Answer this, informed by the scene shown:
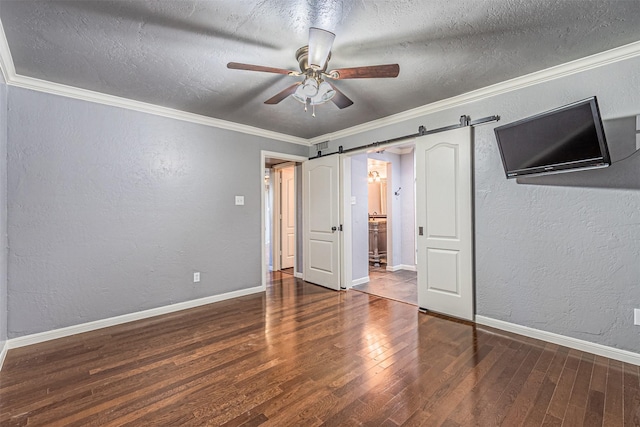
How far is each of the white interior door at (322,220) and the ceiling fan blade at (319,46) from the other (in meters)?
2.48

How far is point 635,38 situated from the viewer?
2.20 m

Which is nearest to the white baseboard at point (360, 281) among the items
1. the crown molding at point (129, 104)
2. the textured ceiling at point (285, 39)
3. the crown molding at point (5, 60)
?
the crown molding at point (129, 104)

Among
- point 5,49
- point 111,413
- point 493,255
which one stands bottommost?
point 111,413

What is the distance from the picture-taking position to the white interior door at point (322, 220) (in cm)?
460

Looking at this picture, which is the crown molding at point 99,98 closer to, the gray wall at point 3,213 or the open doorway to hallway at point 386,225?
the gray wall at point 3,213

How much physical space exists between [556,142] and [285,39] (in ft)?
7.27

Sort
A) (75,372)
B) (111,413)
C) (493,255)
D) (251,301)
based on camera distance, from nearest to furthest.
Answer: (111,413)
(75,372)
(493,255)
(251,301)

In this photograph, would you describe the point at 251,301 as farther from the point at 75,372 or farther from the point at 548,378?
the point at 548,378


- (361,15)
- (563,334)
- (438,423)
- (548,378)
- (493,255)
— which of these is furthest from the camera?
(493,255)

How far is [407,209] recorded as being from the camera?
6.20 meters

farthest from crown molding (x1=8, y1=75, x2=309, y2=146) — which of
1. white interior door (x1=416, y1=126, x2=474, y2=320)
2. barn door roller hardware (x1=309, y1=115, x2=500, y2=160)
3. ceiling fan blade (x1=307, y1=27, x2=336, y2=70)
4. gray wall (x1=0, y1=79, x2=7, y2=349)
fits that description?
white interior door (x1=416, y1=126, x2=474, y2=320)

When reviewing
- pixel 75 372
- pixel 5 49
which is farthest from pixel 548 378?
pixel 5 49

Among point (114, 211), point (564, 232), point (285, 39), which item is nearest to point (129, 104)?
point (114, 211)

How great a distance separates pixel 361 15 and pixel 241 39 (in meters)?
0.88
